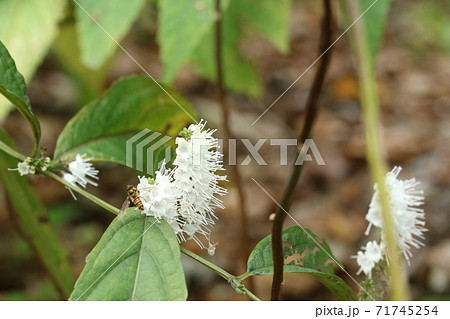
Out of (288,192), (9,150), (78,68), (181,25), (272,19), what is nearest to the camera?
(288,192)

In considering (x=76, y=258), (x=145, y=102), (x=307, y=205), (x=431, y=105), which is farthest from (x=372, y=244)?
(x=431, y=105)

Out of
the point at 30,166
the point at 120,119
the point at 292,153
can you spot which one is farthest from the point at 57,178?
the point at 292,153

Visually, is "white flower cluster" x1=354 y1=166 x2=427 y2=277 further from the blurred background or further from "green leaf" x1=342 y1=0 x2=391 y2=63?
the blurred background

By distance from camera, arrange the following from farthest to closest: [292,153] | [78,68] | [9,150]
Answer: [292,153] → [78,68] → [9,150]

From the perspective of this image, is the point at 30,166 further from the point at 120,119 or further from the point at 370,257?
the point at 370,257

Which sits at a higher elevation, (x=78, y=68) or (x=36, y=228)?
(x=78, y=68)

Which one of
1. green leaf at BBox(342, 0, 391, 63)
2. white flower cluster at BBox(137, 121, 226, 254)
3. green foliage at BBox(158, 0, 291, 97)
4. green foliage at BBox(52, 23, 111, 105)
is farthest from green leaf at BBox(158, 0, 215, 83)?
green foliage at BBox(52, 23, 111, 105)
